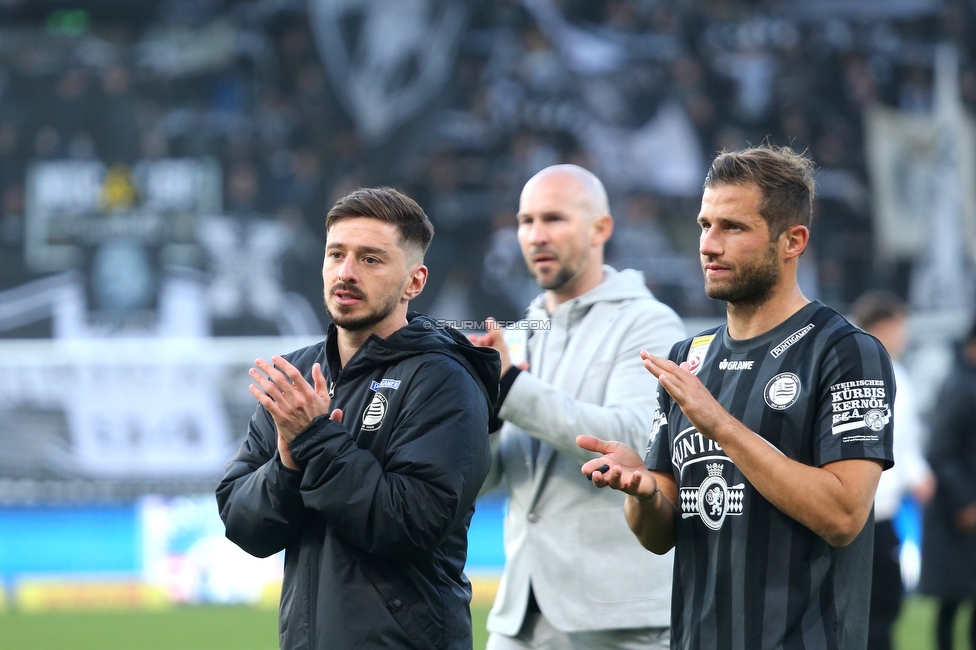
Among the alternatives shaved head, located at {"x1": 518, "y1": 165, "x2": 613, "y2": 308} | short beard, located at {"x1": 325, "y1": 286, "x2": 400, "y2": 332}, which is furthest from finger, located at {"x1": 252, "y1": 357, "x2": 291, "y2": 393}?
shaved head, located at {"x1": 518, "y1": 165, "x2": 613, "y2": 308}

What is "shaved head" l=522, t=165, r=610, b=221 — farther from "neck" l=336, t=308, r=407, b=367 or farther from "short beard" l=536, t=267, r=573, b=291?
"neck" l=336, t=308, r=407, b=367

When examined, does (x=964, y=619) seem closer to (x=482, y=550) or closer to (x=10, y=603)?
(x=482, y=550)

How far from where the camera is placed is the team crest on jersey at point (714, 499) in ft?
8.04

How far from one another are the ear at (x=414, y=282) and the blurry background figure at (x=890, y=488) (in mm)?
2128

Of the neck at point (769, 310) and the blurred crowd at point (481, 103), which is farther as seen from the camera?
the blurred crowd at point (481, 103)

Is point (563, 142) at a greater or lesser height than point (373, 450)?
greater

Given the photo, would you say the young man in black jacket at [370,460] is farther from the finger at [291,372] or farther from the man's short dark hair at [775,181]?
the man's short dark hair at [775,181]

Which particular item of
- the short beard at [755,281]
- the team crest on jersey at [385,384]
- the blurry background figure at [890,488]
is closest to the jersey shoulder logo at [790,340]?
the short beard at [755,281]

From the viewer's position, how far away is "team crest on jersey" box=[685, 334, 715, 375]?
2691 mm

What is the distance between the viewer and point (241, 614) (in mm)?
8977

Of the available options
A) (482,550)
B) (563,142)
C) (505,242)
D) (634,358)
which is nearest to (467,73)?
(563,142)

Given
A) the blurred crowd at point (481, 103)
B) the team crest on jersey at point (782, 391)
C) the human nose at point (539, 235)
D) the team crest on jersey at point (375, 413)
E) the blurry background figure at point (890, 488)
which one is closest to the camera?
the team crest on jersey at point (782, 391)

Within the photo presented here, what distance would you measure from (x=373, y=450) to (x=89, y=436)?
347 inches

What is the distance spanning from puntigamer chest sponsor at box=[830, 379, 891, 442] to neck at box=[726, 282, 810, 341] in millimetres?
248
